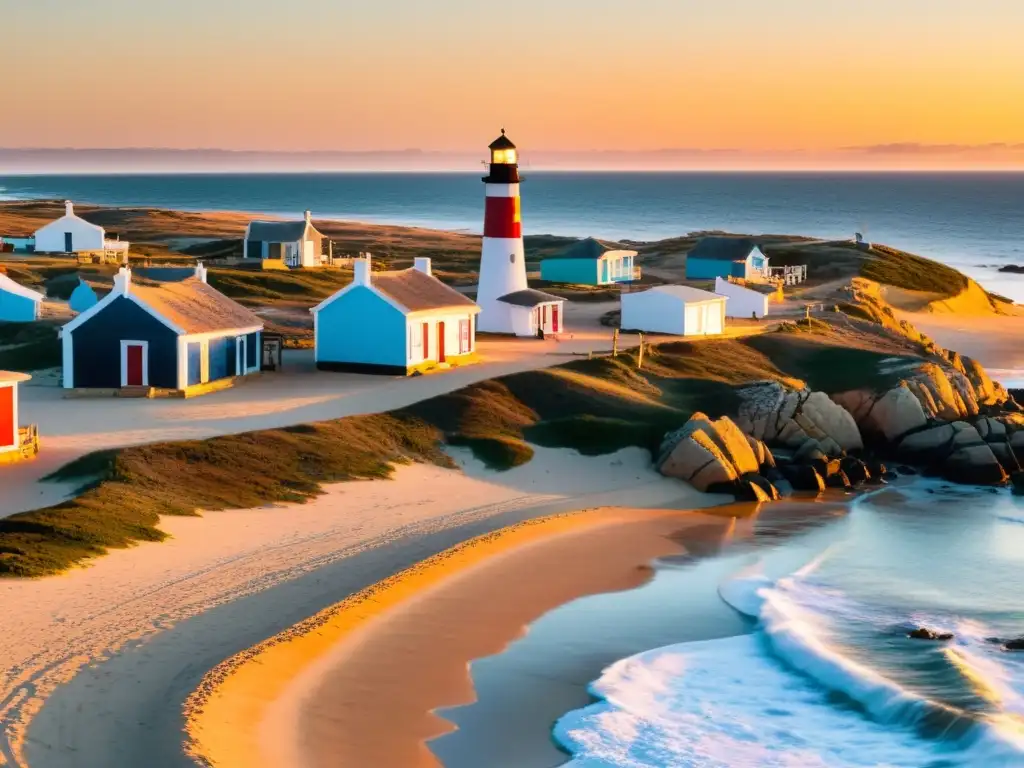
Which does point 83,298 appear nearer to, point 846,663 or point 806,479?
point 806,479

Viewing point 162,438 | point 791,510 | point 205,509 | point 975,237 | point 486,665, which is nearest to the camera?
point 486,665

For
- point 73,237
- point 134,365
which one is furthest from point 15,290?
point 73,237

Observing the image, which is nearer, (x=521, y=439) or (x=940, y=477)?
(x=521, y=439)

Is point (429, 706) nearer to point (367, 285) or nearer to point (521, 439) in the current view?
point (521, 439)

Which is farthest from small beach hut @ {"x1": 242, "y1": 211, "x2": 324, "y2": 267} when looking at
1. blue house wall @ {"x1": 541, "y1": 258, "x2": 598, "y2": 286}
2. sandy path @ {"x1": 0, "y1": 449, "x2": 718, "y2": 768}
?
sandy path @ {"x1": 0, "y1": 449, "x2": 718, "y2": 768}

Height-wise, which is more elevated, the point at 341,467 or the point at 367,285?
the point at 367,285

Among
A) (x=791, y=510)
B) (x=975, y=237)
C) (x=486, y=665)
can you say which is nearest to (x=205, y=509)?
(x=486, y=665)

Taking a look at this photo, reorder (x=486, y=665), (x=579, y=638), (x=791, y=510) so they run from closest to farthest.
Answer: (x=486, y=665) < (x=579, y=638) < (x=791, y=510)
